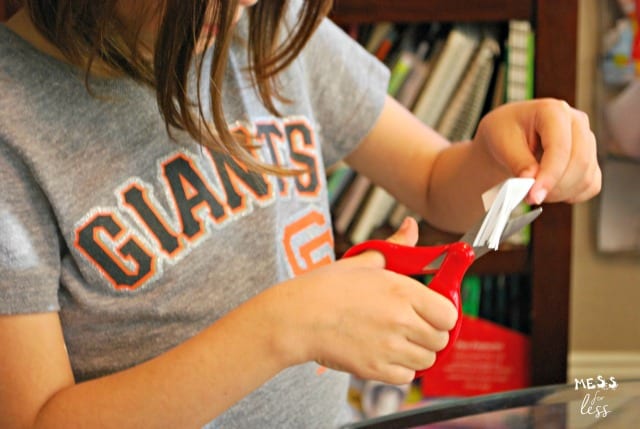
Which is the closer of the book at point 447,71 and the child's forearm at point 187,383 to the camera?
the child's forearm at point 187,383

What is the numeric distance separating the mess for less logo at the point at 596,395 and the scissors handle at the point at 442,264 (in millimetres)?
130

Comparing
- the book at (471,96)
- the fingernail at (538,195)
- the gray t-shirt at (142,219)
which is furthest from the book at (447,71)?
the fingernail at (538,195)

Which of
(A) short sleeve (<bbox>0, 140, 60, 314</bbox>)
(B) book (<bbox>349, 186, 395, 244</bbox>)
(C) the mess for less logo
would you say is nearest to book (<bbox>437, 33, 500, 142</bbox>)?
(B) book (<bbox>349, 186, 395, 244</bbox>)

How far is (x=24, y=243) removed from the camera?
0.71 metres

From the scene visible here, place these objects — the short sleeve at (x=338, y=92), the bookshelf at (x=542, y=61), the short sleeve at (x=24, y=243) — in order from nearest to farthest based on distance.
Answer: the short sleeve at (x=24, y=243) < the short sleeve at (x=338, y=92) < the bookshelf at (x=542, y=61)

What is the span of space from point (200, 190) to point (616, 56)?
1.01 m

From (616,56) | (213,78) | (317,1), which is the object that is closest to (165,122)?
(213,78)

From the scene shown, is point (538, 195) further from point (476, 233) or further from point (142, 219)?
point (142, 219)

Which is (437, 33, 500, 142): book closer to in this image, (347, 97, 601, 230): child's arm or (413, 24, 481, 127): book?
(413, 24, 481, 127): book

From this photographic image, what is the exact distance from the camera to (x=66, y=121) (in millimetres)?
738

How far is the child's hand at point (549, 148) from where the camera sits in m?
0.70

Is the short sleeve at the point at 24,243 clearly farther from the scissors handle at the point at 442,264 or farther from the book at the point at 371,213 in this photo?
the book at the point at 371,213

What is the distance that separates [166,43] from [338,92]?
0.28 meters

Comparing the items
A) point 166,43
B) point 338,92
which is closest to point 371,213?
point 338,92
